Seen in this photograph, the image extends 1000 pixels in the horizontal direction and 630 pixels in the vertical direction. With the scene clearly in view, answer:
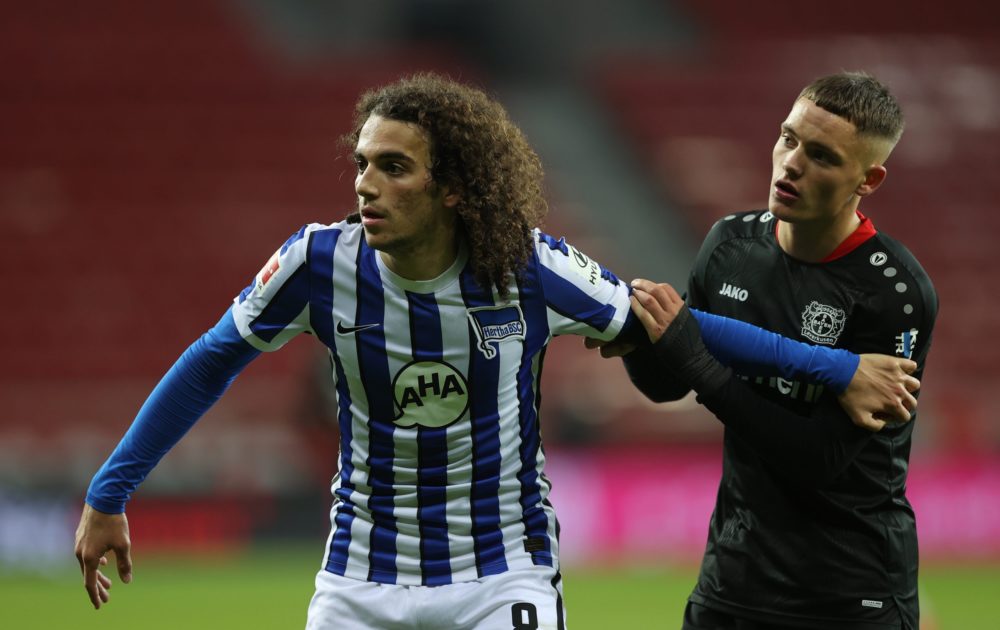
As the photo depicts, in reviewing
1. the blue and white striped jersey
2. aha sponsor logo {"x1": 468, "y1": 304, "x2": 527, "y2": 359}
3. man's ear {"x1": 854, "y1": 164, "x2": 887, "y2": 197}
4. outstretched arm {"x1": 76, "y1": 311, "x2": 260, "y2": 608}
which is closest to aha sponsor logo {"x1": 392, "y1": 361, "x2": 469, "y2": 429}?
the blue and white striped jersey

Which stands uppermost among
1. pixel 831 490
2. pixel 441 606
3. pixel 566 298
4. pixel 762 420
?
pixel 566 298

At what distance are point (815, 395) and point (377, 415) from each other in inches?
51.8

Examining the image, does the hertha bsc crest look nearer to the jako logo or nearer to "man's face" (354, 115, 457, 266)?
the jako logo

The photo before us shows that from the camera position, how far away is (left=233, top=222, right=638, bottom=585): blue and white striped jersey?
12.9ft

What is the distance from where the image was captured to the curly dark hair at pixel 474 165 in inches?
156

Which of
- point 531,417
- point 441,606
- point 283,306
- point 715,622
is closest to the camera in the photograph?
point 441,606

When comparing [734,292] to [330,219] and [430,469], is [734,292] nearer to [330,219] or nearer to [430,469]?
[430,469]

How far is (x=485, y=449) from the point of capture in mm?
3973

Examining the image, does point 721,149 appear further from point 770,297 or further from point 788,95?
point 770,297

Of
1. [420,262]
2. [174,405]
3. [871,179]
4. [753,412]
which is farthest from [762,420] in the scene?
[174,405]

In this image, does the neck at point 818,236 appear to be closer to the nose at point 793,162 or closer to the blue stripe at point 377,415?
the nose at point 793,162

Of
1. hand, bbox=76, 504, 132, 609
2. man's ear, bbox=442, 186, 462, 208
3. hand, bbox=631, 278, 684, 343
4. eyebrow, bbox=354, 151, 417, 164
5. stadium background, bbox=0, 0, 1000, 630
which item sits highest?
stadium background, bbox=0, 0, 1000, 630

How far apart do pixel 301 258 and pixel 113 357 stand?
461 inches

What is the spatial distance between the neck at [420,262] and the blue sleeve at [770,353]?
751 mm
